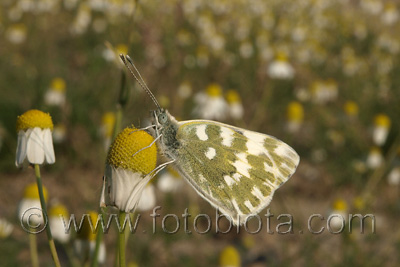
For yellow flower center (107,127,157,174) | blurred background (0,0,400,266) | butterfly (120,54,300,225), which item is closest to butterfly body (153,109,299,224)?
butterfly (120,54,300,225)

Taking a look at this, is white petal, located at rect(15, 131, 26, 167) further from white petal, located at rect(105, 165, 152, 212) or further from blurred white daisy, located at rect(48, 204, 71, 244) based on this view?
blurred white daisy, located at rect(48, 204, 71, 244)

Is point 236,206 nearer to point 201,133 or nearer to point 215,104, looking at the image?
point 201,133

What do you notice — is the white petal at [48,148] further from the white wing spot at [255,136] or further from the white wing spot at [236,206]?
the white wing spot at [255,136]

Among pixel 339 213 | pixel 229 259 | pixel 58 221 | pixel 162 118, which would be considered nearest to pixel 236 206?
pixel 162 118

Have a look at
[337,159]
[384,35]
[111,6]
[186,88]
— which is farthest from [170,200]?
[384,35]

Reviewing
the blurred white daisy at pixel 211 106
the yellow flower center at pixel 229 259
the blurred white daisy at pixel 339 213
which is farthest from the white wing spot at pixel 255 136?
the blurred white daisy at pixel 211 106

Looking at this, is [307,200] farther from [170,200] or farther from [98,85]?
[98,85]
